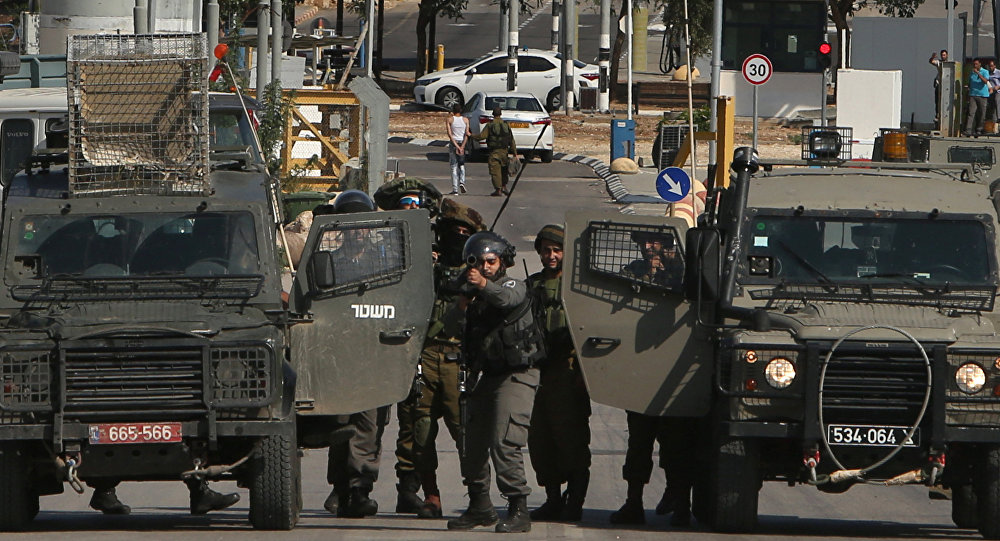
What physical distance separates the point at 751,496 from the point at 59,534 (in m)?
3.84

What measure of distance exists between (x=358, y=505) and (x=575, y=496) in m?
1.37

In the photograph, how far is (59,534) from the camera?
28.9 feet

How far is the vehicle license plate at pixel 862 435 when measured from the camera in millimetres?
8539

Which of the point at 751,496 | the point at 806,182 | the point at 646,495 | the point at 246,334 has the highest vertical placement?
Answer: the point at 806,182

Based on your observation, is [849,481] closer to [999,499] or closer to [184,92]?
[999,499]

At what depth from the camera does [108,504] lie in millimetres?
10406

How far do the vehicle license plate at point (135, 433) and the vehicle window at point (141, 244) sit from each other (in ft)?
3.88

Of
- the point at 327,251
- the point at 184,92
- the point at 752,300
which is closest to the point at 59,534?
the point at 327,251

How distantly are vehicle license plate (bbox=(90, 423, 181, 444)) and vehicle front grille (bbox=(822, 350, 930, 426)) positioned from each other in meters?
3.52

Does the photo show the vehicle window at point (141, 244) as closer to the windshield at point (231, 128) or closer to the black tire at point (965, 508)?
the black tire at point (965, 508)

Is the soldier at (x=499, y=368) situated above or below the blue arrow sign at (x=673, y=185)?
below

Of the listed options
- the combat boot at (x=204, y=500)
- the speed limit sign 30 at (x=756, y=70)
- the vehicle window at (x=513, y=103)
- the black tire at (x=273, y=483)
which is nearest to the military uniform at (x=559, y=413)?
the black tire at (x=273, y=483)

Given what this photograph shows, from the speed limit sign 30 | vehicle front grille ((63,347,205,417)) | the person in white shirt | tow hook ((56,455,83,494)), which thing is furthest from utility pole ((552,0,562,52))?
tow hook ((56,455,83,494))

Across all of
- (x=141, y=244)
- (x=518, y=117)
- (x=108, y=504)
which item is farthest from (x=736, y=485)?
(x=518, y=117)
